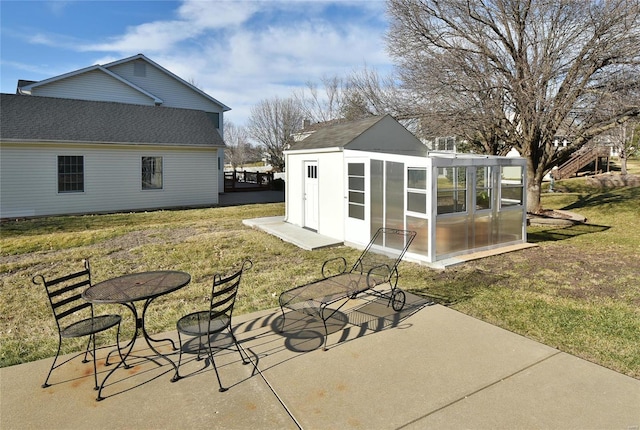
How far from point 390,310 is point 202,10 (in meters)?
12.4

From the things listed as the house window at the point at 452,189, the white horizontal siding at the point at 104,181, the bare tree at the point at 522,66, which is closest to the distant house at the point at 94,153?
the white horizontal siding at the point at 104,181

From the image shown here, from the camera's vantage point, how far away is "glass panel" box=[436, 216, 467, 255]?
28.0ft

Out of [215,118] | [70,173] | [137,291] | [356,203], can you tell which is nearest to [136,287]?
[137,291]

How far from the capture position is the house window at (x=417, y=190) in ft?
27.5

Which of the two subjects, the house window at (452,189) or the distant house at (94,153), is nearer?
the house window at (452,189)

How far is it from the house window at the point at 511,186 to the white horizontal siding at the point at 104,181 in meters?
14.6

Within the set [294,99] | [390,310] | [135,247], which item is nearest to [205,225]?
[135,247]

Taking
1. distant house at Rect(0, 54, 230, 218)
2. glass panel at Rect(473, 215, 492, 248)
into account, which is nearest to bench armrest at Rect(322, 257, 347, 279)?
glass panel at Rect(473, 215, 492, 248)

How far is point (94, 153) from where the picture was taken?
17.1 metres

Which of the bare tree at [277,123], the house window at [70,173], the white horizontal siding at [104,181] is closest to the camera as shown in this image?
the white horizontal siding at [104,181]

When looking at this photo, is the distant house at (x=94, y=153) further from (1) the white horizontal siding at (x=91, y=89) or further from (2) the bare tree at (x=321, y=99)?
(2) the bare tree at (x=321, y=99)

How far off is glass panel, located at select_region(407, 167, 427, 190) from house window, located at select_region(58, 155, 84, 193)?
14864mm

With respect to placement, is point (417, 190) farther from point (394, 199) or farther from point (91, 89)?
point (91, 89)

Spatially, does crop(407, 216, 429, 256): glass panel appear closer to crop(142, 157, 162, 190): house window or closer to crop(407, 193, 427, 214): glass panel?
crop(407, 193, 427, 214): glass panel
